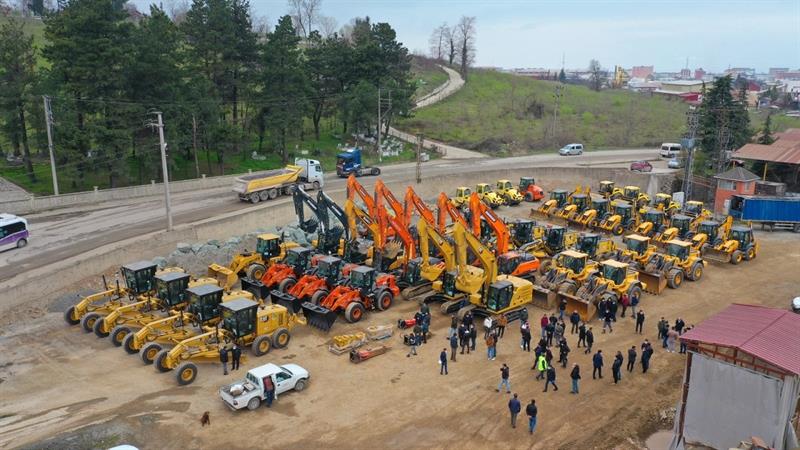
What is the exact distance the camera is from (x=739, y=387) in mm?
13844

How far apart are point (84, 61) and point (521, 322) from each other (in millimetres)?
31429

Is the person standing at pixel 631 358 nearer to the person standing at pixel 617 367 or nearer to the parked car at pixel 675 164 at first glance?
the person standing at pixel 617 367

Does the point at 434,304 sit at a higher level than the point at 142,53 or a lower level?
lower

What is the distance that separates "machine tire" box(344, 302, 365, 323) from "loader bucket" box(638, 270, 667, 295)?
1303 cm

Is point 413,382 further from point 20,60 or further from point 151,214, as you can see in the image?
point 20,60

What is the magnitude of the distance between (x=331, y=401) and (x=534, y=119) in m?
66.9

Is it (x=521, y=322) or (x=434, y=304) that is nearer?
(x=521, y=322)

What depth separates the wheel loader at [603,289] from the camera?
23.5 metres

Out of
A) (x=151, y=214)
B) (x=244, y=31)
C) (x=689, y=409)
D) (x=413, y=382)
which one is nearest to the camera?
(x=689, y=409)

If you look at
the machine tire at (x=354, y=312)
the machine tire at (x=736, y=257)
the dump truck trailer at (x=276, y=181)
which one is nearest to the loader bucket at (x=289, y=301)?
the machine tire at (x=354, y=312)

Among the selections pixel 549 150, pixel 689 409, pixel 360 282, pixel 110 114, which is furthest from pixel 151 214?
pixel 549 150

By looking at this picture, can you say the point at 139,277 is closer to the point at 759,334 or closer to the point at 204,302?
the point at 204,302

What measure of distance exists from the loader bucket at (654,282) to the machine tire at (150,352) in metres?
20.4

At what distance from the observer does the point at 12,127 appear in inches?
1578
